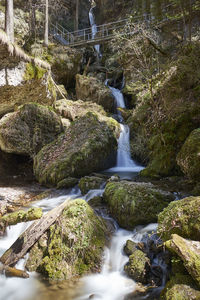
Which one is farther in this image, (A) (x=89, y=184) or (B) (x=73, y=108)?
(B) (x=73, y=108)

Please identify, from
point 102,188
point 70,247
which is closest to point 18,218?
point 70,247

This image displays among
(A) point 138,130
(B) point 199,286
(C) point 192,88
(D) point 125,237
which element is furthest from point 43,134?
(B) point 199,286

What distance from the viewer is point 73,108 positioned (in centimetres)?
1338

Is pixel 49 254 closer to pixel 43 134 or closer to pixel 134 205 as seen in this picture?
pixel 134 205

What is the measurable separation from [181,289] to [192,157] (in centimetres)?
301

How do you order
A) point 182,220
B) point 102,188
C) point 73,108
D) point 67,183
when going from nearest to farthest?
point 182,220 → point 102,188 → point 67,183 → point 73,108

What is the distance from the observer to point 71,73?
17.8 m

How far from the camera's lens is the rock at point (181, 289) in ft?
8.68

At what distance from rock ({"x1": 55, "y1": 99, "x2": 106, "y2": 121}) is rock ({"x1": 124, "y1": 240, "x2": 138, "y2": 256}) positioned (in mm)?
9435

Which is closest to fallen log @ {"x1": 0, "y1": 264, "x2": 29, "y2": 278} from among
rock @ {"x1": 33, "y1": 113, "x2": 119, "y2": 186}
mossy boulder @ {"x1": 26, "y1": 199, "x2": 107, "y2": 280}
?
mossy boulder @ {"x1": 26, "y1": 199, "x2": 107, "y2": 280}

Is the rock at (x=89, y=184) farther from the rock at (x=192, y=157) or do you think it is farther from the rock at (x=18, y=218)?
the rock at (x=192, y=157)

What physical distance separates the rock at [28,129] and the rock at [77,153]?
91 cm

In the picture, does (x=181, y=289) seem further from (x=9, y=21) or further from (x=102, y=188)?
(x=9, y=21)

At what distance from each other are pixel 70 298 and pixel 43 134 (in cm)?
788
